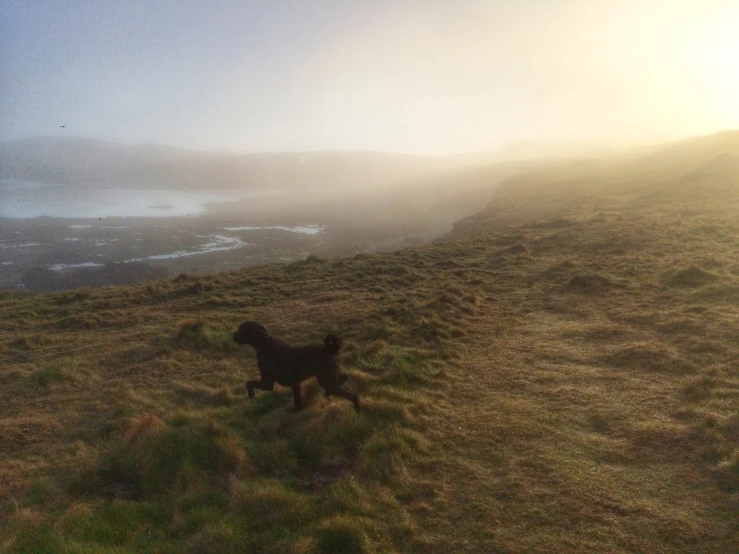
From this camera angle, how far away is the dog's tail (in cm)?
674

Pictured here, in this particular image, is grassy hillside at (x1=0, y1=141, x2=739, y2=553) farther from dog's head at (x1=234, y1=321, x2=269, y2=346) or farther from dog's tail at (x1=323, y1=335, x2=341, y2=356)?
dog's head at (x1=234, y1=321, x2=269, y2=346)

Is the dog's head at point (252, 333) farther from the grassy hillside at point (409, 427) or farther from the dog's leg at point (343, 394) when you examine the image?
the dog's leg at point (343, 394)

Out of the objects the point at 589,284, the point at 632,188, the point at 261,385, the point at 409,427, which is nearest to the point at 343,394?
the point at 409,427

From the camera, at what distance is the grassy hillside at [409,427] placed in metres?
4.82

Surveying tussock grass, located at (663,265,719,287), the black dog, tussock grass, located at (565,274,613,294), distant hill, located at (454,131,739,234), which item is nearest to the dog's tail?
the black dog

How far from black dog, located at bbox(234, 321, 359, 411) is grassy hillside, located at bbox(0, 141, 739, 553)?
39cm

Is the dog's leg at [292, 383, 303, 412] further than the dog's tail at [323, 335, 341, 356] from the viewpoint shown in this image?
Yes

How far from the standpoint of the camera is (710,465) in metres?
5.61

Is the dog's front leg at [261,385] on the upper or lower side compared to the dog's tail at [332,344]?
lower

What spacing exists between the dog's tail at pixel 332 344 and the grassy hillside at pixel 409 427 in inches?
35.4

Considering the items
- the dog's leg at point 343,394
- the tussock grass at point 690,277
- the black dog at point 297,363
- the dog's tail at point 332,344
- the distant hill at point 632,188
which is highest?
the distant hill at point 632,188

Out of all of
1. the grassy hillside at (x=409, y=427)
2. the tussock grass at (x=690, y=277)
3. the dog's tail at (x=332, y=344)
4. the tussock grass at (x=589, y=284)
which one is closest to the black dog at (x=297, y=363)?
the dog's tail at (x=332, y=344)

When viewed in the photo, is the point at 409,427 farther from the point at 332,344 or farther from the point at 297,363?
the point at 297,363

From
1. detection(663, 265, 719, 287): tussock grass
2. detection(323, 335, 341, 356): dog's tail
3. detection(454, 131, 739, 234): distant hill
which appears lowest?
detection(663, 265, 719, 287): tussock grass
